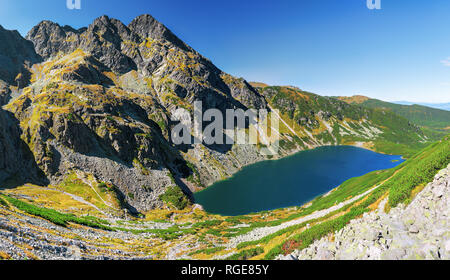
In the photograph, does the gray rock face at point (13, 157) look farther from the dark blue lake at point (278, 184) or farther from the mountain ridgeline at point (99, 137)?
the dark blue lake at point (278, 184)

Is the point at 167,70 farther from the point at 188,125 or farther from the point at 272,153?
the point at 272,153

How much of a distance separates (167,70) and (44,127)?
132525mm

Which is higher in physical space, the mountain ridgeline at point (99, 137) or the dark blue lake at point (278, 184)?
the mountain ridgeline at point (99, 137)

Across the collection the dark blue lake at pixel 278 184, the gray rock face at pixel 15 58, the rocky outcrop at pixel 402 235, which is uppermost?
the gray rock face at pixel 15 58

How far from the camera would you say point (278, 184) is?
115m

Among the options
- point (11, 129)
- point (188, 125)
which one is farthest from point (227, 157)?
point (11, 129)

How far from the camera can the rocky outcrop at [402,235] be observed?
14510mm

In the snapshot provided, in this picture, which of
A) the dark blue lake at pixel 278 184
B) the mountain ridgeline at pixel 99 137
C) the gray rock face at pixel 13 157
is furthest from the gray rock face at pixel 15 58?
the dark blue lake at pixel 278 184

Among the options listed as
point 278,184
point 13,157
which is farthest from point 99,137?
point 278,184

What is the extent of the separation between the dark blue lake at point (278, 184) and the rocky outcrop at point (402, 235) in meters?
64.0

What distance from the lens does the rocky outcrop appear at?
1451cm
